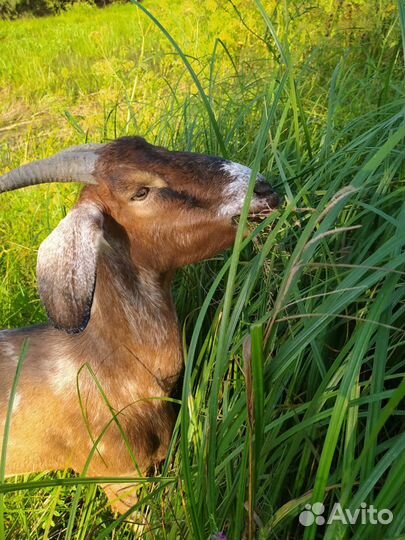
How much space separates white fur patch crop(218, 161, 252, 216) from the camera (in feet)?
7.59

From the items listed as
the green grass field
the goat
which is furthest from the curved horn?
the green grass field

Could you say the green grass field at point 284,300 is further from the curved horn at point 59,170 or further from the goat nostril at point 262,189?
the curved horn at point 59,170

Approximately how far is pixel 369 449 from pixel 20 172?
1.61m

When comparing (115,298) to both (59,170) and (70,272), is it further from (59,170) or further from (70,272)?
(59,170)

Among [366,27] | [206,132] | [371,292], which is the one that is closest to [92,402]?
[371,292]

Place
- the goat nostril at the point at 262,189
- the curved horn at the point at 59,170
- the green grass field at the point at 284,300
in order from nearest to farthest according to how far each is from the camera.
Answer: the green grass field at the point at 284,300 → the goat nostril at the point at 262,189 → the curved horn at the point at 59,170

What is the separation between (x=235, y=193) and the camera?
2.32m

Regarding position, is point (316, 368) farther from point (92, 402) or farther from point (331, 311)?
point (92, 402)

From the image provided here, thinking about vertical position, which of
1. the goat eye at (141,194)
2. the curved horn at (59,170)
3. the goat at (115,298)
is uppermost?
the curved horn at (59,170)

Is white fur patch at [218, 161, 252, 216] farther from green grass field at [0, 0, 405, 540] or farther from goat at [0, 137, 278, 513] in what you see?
green grass field at [0, 0, 405, 540]

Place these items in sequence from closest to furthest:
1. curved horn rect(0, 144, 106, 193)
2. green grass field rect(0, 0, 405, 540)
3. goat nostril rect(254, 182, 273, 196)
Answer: green grass field rect(0, 0, 405, 540) → goat nostril rect(254, 182, 273, 196) → curved horn rect(0, 144, 106, 193)

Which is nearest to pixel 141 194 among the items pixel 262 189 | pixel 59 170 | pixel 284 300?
pixel 59 170

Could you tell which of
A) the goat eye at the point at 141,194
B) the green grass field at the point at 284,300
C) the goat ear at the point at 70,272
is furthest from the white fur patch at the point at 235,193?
the goat ear at the point at 70,272

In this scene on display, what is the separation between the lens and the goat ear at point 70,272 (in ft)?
7.42
